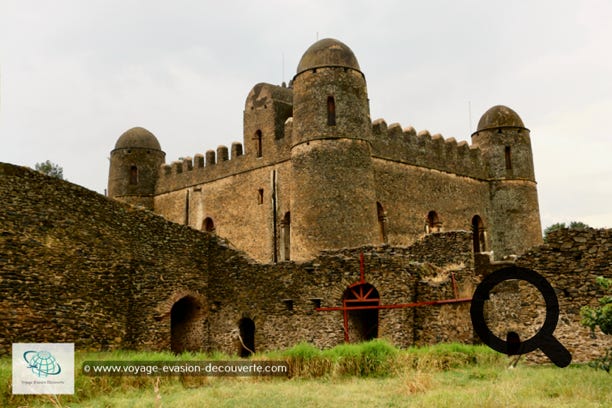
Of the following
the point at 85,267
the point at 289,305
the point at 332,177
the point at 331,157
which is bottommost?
the point at 289,305

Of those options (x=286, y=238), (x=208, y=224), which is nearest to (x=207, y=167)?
(x=208, y=224)

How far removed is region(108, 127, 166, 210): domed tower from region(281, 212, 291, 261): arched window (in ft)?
28.3

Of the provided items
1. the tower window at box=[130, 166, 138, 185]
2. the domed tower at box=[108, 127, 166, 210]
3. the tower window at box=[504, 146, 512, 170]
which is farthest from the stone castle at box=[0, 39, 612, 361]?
the tower window at box=[130, 166, 138, 185]

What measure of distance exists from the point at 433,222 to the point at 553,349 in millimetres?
14211

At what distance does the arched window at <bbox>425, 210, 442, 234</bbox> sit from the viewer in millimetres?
25614

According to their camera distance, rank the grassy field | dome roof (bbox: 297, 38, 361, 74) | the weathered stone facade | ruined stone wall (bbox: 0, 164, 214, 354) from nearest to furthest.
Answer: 1. the grassy field
2. the weathered stone facade
3. ruined stone wall (bbox: 0, 164, 214, 354)
4. dome roof (bbox: 297, 38, 361, 74)

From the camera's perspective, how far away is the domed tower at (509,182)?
2755 centimetres

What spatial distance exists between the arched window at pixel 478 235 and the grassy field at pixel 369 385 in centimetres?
1538

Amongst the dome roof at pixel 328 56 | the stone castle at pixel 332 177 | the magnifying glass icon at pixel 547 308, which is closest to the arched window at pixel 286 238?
the stone castle at pixel 332 177

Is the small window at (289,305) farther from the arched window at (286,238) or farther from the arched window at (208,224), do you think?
the arched window at (208,224)

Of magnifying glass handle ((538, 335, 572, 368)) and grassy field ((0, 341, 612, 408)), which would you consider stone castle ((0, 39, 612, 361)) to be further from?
grassy field ((0, 341, 612, 408))

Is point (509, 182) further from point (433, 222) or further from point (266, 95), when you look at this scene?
point (266, 95)

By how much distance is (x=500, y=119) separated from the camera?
28.4 m

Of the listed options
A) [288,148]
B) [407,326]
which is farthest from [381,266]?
[288,148]
